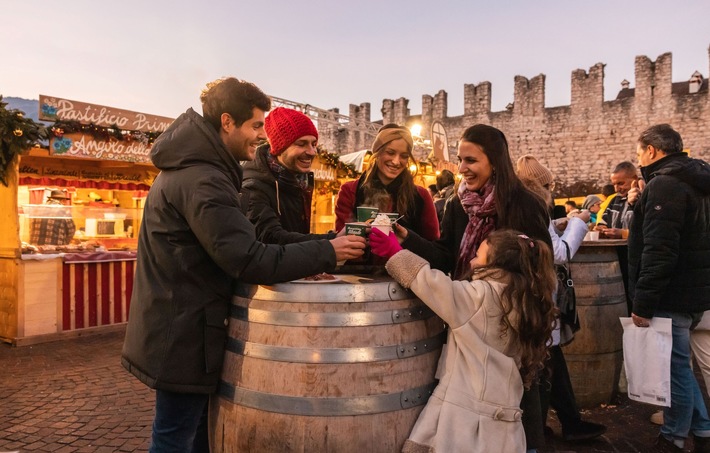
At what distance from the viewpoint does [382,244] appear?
67.0 inches

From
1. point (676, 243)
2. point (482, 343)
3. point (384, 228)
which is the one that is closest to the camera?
point (482, 343)

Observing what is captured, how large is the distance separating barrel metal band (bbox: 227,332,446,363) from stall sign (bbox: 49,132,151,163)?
15.6 feet

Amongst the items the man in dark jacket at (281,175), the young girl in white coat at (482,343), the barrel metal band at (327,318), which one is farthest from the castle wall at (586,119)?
the barrel metal band at (327,318)

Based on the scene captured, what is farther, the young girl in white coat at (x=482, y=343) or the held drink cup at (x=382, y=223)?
the held drink cup at (x=382, y=223)

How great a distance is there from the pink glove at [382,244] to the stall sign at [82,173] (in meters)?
6.96

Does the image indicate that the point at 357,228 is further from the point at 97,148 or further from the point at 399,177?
the point at 97,148

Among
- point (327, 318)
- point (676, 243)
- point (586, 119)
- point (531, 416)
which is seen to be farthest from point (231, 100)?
point (586, 119)

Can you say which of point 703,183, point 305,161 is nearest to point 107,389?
point 305,161

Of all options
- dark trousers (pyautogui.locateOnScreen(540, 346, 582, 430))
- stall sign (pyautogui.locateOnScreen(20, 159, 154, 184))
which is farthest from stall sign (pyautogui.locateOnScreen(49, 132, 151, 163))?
dark trousers (pyautogui.locateOnScreen(540, 346, 582, 430))

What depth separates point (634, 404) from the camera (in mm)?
3824

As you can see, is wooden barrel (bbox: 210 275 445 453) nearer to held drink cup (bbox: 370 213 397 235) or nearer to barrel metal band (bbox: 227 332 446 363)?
barrel metal band (bbox: 227 332 446 363)

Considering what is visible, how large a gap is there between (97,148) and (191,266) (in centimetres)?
548

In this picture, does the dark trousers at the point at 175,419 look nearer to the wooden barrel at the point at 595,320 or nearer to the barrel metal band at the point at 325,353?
the barrel metal band at the point at 325,353

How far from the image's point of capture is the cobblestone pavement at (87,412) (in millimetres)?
3150
